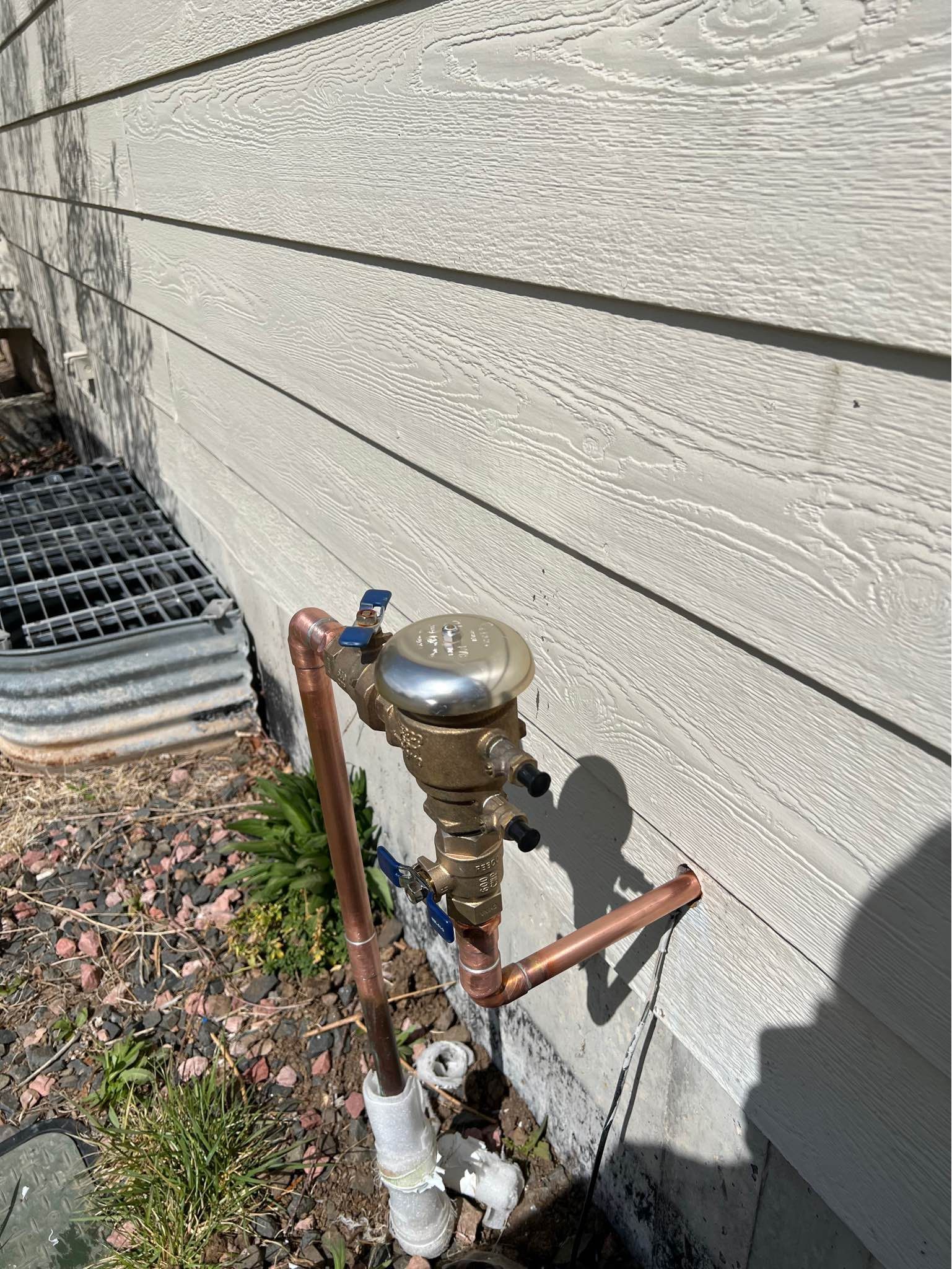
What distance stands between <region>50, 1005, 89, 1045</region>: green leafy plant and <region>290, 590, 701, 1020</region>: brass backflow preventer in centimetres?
143

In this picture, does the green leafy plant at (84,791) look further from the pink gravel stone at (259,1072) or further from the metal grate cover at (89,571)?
the pink gravel stone at (259,1072)

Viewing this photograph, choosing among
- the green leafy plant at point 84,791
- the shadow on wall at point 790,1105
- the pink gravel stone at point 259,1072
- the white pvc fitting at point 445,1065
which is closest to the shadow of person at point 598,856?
the shadow on wall at point 790,1105

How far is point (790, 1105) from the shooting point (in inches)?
47.8

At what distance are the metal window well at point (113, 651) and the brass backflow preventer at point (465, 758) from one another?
177 centimetres

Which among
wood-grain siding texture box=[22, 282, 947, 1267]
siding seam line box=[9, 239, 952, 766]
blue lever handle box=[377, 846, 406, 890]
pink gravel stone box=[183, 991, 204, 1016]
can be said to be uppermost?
siding seam line box=[9, 239, 952, 766]

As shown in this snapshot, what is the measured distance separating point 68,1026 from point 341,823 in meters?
1.28

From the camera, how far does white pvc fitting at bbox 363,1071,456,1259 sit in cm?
167

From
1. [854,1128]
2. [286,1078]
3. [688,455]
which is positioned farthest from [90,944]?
[688,455]

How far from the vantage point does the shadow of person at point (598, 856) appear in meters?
1.43

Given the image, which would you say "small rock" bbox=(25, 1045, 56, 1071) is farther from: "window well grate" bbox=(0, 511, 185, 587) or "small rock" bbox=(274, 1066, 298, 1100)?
"window well grate" bbox=(0, 511, 185, 587)

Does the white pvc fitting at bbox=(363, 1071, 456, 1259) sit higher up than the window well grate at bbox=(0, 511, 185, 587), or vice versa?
the window well grate at bbox=(0, 511, 185, 587)

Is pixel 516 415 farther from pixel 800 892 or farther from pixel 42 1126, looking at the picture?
pixel 42 1126

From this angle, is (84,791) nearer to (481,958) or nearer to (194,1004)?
(194,1004)

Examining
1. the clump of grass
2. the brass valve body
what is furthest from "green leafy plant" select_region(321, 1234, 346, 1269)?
the brass valve body
